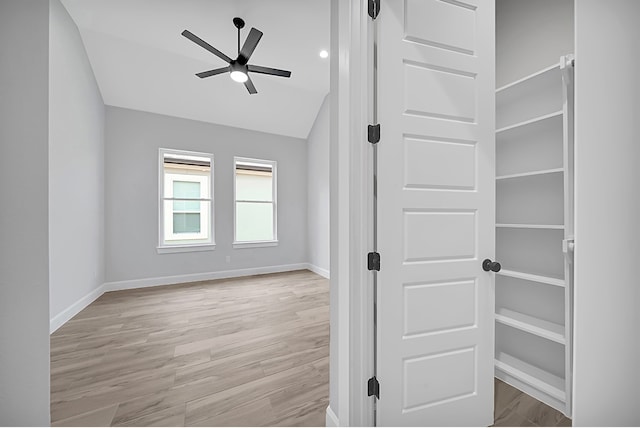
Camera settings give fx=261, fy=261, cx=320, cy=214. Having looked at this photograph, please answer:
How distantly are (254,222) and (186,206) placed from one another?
1.30 metres

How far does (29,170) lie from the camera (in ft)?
3.21

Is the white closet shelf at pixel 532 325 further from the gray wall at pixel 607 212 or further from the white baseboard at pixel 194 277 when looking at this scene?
the white baseboard at pixel 194 277

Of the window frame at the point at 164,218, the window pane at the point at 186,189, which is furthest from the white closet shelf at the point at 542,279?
the window pane at the point at 186,189

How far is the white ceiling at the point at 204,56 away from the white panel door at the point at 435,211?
1991 millimetres

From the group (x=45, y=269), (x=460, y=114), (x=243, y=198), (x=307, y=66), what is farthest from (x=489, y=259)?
(x=243, y=198)

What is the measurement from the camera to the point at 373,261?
1.22 metres

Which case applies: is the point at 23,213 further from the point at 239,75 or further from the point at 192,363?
the point at 239,75

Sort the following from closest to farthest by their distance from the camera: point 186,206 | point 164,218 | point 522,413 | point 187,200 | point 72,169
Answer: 1. point 522,413
2. point 72,169
3. point 164,218
4. point 187,200
5. point 186,206

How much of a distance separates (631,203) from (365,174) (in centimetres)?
81

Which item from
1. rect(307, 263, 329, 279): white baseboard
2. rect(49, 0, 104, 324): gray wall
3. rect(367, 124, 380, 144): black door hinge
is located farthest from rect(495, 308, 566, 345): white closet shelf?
rect(49, 0, 104, 324): gray wall

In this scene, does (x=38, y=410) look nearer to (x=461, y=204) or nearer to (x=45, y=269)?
(x=45, y=269)

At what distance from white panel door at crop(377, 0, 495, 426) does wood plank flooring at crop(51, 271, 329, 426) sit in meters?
0.71

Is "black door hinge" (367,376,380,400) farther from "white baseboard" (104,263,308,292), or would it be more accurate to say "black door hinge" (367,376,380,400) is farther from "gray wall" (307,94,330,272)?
"white baseboard" (104,263,308,292)

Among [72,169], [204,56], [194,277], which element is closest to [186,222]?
[194,277]
